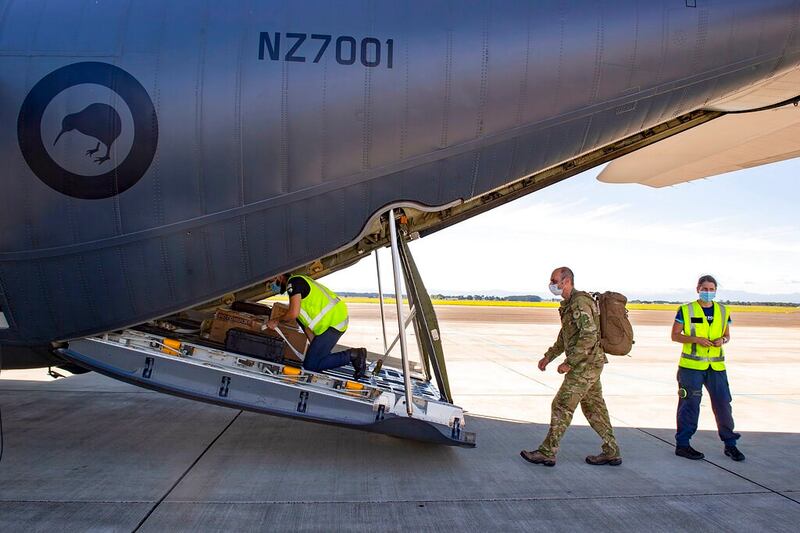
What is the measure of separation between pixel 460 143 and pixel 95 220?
11.6ft

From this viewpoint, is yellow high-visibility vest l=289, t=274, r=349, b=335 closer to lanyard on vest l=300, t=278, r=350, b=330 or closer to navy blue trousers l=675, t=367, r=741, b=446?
lanyard on vest l=300, t=278, r=350, b=330

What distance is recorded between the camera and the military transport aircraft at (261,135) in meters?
5.18

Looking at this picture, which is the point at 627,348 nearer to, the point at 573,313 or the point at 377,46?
the point at 573,313

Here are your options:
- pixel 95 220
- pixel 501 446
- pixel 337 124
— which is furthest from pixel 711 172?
pixel 95 220

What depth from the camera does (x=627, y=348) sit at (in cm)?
543

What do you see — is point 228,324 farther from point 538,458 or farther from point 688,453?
point 688,453

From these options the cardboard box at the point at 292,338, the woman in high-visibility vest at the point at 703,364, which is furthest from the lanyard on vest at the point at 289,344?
the woman in high-visibility vest at the point at 703,364

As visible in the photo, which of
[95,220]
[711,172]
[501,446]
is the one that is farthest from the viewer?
[711,172]

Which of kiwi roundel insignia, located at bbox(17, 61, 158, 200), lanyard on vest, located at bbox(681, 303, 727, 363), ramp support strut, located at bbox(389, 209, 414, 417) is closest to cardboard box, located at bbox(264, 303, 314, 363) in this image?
ramp support strut, located at bbox(389, 209, 414, 417)

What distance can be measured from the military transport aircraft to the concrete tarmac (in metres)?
0.62

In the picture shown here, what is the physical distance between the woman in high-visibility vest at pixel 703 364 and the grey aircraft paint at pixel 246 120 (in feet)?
7.61

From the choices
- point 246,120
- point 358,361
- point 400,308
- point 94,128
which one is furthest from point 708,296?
point 94,128

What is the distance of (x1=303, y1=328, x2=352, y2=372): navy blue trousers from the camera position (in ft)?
19.5

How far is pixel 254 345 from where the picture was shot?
6.20 m
